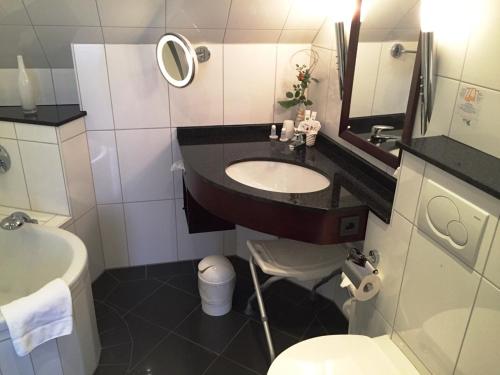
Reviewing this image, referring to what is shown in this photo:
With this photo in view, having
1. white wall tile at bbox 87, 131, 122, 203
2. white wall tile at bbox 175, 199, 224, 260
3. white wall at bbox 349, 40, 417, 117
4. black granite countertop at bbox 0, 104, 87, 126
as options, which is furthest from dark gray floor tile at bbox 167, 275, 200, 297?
white wall at bbox 349, 40, 417, 117

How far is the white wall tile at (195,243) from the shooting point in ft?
7.68

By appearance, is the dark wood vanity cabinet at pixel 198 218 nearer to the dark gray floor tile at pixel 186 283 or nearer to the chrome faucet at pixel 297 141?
the dark gray floor tile at pixel 186 283

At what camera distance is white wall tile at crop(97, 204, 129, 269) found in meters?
2.18

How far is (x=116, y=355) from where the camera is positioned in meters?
1.79

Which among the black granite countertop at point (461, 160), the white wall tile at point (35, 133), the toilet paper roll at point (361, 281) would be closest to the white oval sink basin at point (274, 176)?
the toilet paper roll at point (361, 281)

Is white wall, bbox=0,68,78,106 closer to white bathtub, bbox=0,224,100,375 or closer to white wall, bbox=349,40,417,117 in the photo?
white bathtub, bbox=0,224,100,375

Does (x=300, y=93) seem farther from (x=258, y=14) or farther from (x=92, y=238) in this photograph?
(x=92, y=238)

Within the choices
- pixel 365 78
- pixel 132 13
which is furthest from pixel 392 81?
pixel 132 13

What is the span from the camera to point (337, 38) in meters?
1.68

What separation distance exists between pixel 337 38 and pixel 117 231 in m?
1.48

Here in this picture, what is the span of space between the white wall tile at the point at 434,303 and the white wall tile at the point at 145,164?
134 centimetres

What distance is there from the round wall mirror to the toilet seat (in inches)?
45.3

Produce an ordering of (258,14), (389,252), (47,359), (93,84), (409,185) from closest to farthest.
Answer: (409,185) < (389,252) < (47,359) < (258,14) < (93,84)

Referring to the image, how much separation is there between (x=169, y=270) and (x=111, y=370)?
2.32 feet
